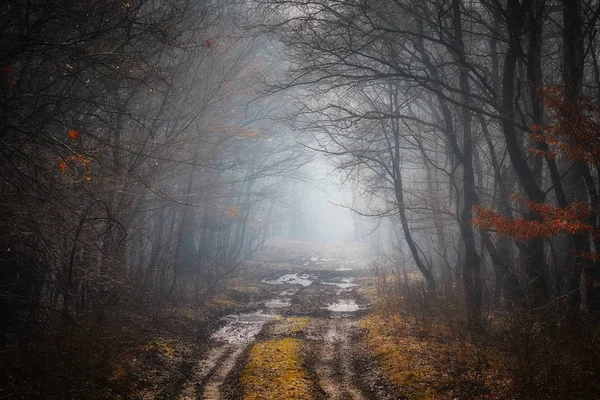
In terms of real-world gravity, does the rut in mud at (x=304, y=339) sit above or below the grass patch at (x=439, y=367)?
below

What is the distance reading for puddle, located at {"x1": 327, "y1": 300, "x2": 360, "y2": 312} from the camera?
590 inches

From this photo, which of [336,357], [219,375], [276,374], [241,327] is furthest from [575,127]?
[241,327]

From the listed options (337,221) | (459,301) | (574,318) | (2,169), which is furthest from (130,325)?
(337,221)

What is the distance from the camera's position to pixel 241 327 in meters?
11.9

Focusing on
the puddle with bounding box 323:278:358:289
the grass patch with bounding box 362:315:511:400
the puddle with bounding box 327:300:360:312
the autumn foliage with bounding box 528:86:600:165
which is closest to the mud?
the puddle with bounding box 327:300:360:312

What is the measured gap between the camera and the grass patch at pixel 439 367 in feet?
20.8

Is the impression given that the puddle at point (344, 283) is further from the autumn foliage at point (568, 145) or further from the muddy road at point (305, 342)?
the autumn foliage at point (568, 145)

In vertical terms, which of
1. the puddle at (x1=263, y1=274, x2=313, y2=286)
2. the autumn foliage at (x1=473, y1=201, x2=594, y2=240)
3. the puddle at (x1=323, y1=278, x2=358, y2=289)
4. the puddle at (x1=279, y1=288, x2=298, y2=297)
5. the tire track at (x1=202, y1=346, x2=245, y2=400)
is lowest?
the tire track at (x1=202, y1=346, x2=245, y2=400)

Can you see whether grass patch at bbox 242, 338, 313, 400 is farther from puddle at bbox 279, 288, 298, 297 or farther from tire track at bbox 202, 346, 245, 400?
puddle at bbox 279, 288, 298, 297

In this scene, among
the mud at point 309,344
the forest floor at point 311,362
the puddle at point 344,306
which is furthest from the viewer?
the puddle at point 344,306

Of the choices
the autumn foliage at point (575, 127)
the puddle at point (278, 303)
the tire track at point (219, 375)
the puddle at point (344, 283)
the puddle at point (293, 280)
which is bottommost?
the tire track at point (219, 375)

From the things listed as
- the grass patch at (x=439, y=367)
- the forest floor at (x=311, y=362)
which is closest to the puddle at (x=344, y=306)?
the forest floor at (x=311, y=362)

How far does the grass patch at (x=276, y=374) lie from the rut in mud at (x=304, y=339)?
202 mm

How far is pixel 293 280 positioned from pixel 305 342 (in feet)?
45.3
